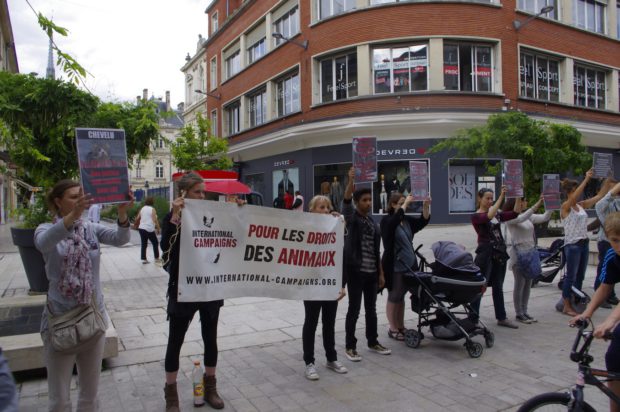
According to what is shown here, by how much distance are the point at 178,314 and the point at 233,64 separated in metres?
32.3

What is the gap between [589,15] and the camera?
25.4m

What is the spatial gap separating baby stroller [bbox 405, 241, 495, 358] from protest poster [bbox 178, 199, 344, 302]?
1.19 m

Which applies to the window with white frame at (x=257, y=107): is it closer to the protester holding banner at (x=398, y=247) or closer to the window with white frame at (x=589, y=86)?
the window with white frame at (x=589, y=86)

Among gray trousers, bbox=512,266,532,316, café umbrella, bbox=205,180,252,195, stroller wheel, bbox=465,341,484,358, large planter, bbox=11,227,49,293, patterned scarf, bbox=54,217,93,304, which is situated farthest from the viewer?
café umbrella, bbox=205,180,252,195

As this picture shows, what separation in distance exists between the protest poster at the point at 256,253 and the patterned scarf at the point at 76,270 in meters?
0.91

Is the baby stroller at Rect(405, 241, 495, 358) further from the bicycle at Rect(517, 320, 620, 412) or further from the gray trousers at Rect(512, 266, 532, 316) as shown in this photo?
the bicycle at Rect(517, 320, 620, 412)

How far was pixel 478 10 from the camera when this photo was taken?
2067 centimetres

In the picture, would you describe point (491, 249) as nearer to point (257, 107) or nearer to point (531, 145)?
point (531, 145)

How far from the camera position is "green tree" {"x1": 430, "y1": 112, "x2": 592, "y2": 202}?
48.8 ft

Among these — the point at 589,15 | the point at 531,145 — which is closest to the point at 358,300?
the point at 531,145

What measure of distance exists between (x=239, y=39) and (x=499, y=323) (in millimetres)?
29234

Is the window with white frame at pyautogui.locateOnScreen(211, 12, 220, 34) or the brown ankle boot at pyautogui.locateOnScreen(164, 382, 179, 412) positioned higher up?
the window with white frame at pyautogui.locateOnScreen(211, 12, 220, 34)

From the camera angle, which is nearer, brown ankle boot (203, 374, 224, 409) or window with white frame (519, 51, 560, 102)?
brown ankle boot (203, 374, 224, 409)

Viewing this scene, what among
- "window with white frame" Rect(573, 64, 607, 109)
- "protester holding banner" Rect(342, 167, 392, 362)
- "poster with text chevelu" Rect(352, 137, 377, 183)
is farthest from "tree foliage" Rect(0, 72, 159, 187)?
"window with white frame" Rect(573, 64, 607, 109)
